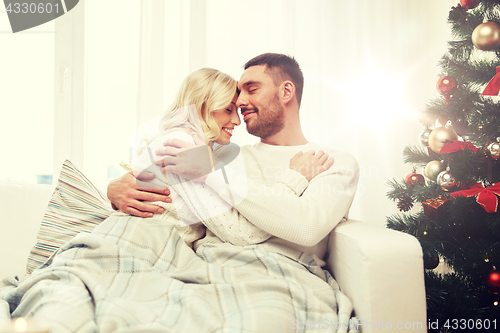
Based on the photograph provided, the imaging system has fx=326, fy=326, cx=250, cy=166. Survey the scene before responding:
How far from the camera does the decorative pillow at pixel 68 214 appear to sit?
1152mm

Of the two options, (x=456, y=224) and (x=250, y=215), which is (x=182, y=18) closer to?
(x=250, y=215)

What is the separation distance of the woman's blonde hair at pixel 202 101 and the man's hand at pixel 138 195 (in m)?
0.23

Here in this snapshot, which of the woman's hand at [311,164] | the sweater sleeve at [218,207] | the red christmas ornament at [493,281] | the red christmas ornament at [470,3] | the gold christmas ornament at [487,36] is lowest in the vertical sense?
the red christmas ornament at [493,281]

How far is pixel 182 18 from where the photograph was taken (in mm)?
2078

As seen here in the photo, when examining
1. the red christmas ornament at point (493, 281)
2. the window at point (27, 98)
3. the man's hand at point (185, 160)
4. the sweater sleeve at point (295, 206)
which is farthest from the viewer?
the window at point (27, 98)

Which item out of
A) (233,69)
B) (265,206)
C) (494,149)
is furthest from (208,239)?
(233,69)

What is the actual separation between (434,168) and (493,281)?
Result: 0.51 m

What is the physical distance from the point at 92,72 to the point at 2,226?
3.98ft

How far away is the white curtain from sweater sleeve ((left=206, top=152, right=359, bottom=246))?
3.32ft

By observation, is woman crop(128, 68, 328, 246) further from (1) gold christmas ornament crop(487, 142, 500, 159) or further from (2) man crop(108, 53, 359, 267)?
(1) gold christmas ornament crop(487, 142, 500, 159)

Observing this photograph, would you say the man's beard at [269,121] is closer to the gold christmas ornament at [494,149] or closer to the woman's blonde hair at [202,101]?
the woman's blonde hair at [202,101]

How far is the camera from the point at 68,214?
1205mm

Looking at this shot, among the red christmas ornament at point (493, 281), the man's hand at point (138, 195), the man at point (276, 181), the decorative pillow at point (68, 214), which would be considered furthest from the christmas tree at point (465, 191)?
the decorative pillow at point (68, 214)

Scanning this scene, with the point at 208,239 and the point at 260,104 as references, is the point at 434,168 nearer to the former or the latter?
the point at 260,104
